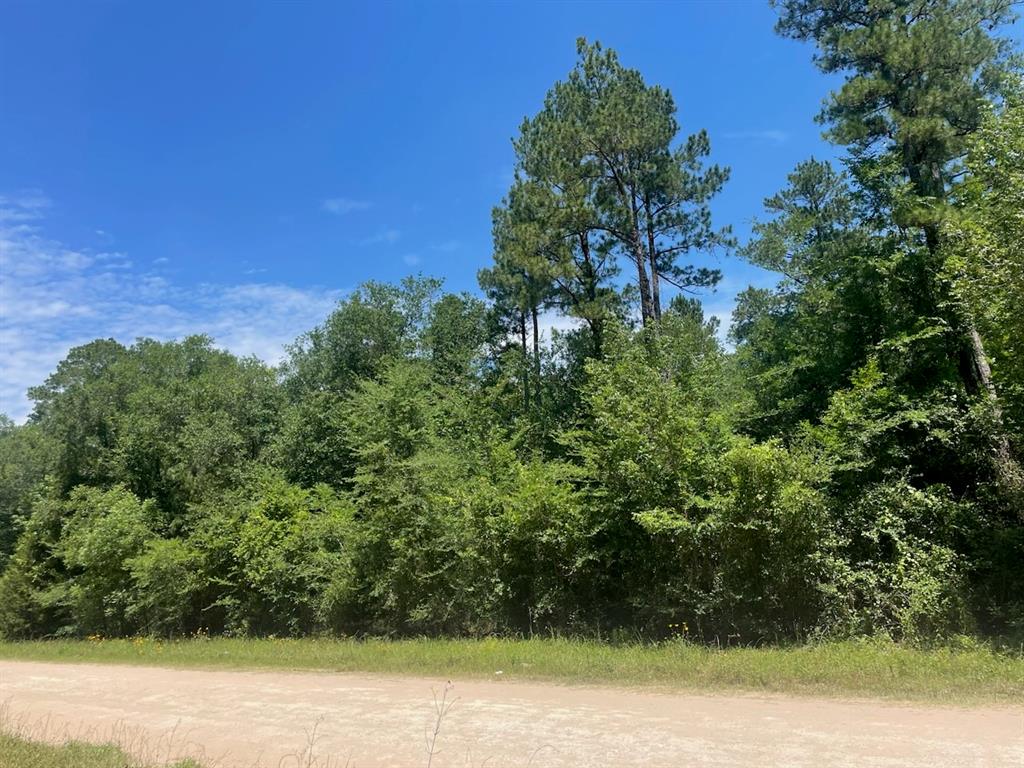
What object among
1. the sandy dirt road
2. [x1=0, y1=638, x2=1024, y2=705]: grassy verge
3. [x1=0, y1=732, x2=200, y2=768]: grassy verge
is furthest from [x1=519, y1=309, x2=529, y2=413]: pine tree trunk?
[x1=0, y1=732, x2=200, y2=768]: grassy verge

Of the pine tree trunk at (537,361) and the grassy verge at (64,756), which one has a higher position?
the pine tree trunk at (537,361)

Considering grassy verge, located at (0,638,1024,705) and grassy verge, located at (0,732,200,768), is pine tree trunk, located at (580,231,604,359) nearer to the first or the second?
grassy verge, located at (0,638,1024,705)

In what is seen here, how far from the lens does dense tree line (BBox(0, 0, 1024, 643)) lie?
1213 centimetres

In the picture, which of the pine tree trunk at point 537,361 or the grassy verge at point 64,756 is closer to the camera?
the grassy verge at point 64,756

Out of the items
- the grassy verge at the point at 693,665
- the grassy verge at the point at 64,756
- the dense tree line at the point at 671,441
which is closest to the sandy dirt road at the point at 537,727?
the grassy verge at the point at 64,756

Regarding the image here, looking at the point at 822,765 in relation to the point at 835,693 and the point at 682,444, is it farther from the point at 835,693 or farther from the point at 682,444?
the point at 682,444

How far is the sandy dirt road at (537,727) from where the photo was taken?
19.9 feet

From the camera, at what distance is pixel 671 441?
13.2 meters

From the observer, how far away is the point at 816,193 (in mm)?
29141

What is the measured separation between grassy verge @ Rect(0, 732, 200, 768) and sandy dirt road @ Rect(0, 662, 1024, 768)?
45 cm

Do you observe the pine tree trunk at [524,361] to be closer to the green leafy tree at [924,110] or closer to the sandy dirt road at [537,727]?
the green leafy tree at [924,110]

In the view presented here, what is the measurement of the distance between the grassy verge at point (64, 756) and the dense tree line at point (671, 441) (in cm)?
916

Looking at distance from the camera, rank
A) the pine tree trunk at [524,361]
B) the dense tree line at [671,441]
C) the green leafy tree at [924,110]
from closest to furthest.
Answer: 1. the dense tree line at [671,441]
2. the green leafy tree at [924,110]
3. the pine tree trunk at [524,361]

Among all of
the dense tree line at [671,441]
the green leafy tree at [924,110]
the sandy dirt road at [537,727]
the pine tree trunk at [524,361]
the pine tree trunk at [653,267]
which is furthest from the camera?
the pine tree trunk at [524,361]
